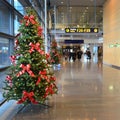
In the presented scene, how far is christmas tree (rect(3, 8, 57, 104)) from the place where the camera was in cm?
600

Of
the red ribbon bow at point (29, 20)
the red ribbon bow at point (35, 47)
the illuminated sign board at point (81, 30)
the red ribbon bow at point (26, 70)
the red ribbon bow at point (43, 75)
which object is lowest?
the red ribbon bow at point (43, 75)

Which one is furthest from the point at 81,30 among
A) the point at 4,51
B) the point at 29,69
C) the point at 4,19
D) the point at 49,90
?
the point at 29,69

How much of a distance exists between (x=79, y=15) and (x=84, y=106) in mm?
27855

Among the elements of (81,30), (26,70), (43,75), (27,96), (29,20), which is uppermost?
(81,30)

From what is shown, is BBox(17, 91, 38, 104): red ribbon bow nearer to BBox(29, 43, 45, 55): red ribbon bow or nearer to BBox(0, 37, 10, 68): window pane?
BBox(29, 43, 45, 55): red ribbon bow

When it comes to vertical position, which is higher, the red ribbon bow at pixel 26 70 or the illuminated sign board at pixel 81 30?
the illuminated sign board at pixel 81 30

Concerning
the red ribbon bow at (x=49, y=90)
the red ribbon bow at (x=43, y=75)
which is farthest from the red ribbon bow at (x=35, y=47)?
the red ribbon bow at (x=49, y=90)

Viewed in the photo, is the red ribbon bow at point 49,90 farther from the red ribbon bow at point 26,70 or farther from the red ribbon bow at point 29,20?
the red ribbon bow at point 29,20

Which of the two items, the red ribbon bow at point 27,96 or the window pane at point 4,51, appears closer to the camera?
the red ribbon bow at point 27,96

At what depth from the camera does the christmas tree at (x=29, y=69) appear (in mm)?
5996

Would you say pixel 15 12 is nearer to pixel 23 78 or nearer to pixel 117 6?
pixel 23 78

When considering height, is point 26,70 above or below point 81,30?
below

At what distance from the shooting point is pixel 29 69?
604 cm

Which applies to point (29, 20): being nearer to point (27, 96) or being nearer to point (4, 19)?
point (27, 96)
